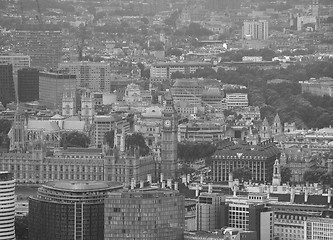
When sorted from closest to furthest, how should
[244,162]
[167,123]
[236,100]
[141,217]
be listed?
[141,217] → [244,162] → [167,123] → [236,100]

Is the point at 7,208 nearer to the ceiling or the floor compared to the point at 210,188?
nearer to the floor

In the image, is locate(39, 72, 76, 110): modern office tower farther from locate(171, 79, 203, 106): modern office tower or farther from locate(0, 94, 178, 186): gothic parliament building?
locate(0, 94, 178, 186): gothic parliament building

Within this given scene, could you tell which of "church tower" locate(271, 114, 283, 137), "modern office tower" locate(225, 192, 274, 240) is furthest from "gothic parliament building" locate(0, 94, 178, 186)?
"modern office tower" locate(225, 192, 274, 240)

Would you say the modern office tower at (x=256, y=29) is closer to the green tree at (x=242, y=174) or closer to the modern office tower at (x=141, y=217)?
the green tree at (x=242, y=174)

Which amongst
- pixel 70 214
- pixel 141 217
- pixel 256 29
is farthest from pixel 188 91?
pixel 141 217

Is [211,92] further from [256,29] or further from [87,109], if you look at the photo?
[256,29]

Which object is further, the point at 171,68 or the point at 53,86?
the point at 171,68

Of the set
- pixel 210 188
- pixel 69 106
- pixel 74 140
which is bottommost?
pixel 210 188

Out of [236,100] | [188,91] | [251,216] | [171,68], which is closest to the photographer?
[251,216]

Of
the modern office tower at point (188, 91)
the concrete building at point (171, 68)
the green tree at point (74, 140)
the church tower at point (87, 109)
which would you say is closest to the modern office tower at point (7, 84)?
the modern office tower at point (188, 91)
